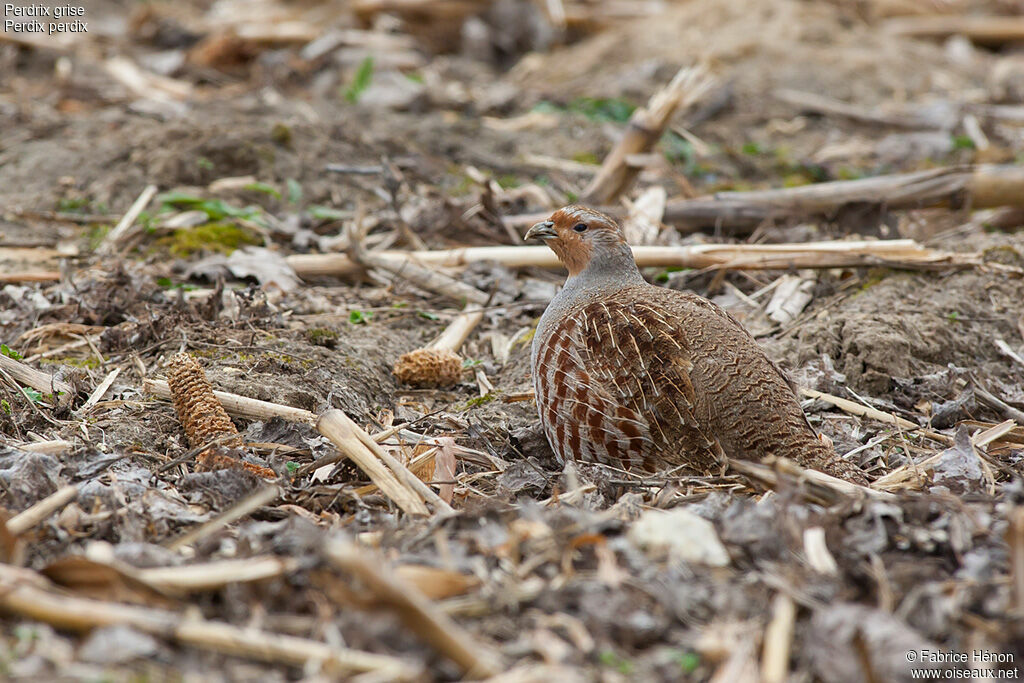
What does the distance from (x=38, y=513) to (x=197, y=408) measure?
110cm

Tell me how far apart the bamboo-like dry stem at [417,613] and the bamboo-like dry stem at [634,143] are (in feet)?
15.3

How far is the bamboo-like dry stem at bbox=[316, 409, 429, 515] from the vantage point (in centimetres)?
332

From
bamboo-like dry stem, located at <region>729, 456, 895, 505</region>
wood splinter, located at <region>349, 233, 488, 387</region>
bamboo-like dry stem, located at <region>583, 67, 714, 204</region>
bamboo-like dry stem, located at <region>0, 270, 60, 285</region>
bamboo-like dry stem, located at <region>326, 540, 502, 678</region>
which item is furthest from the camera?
bamboo-like dry stem, located at <region>583, 67, 714, 204</region>

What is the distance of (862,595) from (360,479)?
5.98 ft

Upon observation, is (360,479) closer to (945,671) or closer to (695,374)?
(695,374)

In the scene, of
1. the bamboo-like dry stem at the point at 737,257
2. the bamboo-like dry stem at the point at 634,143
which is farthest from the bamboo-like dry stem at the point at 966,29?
the bamboo-like dry stem at the point at 737,257

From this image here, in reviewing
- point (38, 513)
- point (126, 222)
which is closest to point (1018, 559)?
point (38, 513)

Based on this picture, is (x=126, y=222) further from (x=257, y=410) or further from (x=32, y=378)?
(x=257, y=410)

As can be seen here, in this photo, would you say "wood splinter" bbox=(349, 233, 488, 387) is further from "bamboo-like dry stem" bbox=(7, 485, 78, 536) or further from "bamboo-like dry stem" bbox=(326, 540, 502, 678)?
"bamboo-like dry stem" bbox=(326, 540, 502, 678)

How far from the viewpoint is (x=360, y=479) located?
3.70m

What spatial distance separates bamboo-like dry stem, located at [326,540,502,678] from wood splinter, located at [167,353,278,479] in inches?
64.5

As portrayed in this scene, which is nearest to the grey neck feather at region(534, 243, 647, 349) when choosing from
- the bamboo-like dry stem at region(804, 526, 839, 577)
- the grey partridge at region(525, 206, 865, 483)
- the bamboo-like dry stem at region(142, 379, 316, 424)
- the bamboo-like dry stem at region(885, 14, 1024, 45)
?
the grey partridge at region(525, 206, 865, 483)

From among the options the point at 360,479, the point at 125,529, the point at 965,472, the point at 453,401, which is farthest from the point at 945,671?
the point at 453,401

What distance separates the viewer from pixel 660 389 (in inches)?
152
